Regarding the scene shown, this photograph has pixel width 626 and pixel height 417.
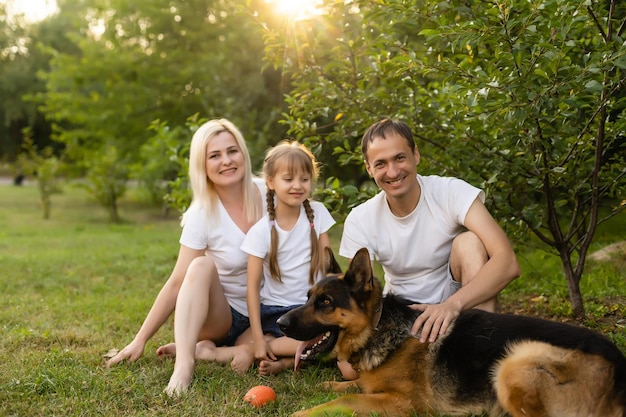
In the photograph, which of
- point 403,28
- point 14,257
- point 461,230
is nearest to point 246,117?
point 14,257

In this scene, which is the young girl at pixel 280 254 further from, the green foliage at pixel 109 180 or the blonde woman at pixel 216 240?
the green foliage at pixel 109 180

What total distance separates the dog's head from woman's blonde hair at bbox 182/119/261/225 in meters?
1.26

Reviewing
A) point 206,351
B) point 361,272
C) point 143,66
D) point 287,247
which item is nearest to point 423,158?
point 287,247

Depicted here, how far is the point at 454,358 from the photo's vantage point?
3.45 metres

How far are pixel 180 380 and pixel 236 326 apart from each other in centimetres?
98

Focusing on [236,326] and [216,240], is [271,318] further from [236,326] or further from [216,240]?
[216,240]

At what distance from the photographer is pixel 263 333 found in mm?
4648

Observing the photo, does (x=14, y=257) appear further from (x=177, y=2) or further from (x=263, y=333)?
(x=177, y=2)

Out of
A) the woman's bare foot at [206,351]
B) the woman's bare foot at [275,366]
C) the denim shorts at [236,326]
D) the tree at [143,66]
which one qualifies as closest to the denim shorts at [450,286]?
the woman's bare foot at [275,366]

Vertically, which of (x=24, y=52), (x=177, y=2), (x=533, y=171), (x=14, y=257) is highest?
(x=24, y=52)

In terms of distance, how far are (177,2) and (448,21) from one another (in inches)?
551

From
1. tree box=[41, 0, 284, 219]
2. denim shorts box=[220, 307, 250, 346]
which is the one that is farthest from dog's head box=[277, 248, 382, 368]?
tree box=[41, 0, 284, 219]

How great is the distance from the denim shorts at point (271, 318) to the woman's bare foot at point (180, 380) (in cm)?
78

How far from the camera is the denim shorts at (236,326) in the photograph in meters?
4.79
